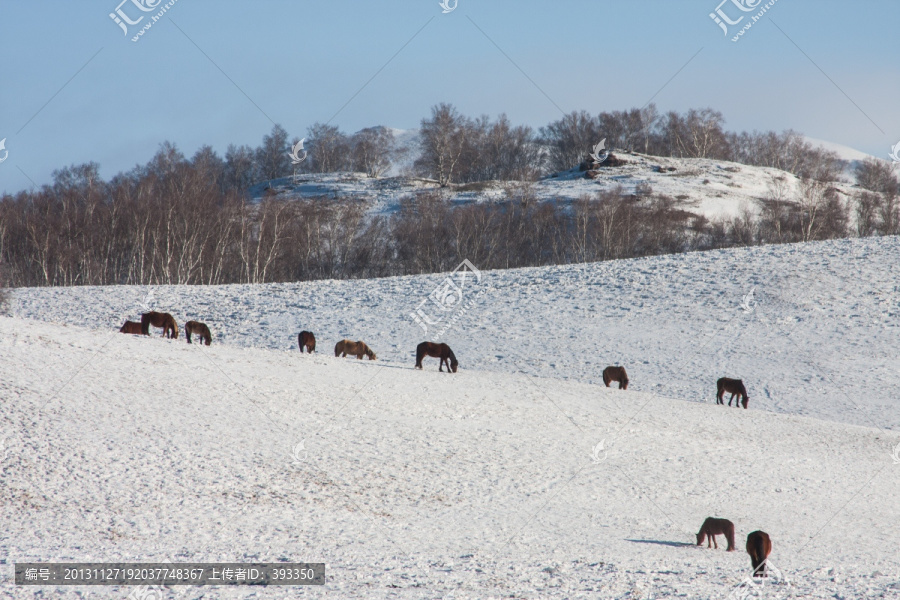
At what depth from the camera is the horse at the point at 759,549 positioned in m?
8.76

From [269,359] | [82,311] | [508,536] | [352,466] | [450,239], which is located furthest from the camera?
[450,239]

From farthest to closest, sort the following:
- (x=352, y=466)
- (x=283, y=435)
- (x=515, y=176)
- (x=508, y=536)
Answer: (x=515, y=176) → (x=283, y=435) → (x=352, y=466) → (x=508, y=536)

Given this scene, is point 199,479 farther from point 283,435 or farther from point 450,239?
point 450,239

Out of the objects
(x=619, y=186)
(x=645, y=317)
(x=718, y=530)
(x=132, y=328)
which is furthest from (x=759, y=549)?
(x=619, y=186)

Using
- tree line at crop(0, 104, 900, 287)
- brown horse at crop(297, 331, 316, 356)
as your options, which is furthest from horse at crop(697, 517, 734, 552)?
tree line at crop(0, 104, 900, 287)

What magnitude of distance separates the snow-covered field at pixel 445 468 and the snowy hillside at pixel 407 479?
0.19 ft

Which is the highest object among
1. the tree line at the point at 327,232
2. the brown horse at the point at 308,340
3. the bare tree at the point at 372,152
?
the bare tree at the point at 372,152

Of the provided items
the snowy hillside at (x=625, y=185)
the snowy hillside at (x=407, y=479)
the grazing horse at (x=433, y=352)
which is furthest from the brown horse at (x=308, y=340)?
the snowy hillside at (x=625, y=185)

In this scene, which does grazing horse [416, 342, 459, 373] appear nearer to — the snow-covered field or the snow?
the snow-covered field

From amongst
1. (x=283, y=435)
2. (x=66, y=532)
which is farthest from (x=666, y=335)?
(x=66, y=532)

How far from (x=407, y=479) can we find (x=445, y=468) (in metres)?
1.01

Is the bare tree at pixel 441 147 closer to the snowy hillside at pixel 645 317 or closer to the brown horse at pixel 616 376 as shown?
the snowy hillside at pixel 645 317

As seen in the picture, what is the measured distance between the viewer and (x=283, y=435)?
14289 mm

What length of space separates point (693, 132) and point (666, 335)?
106019 mm
